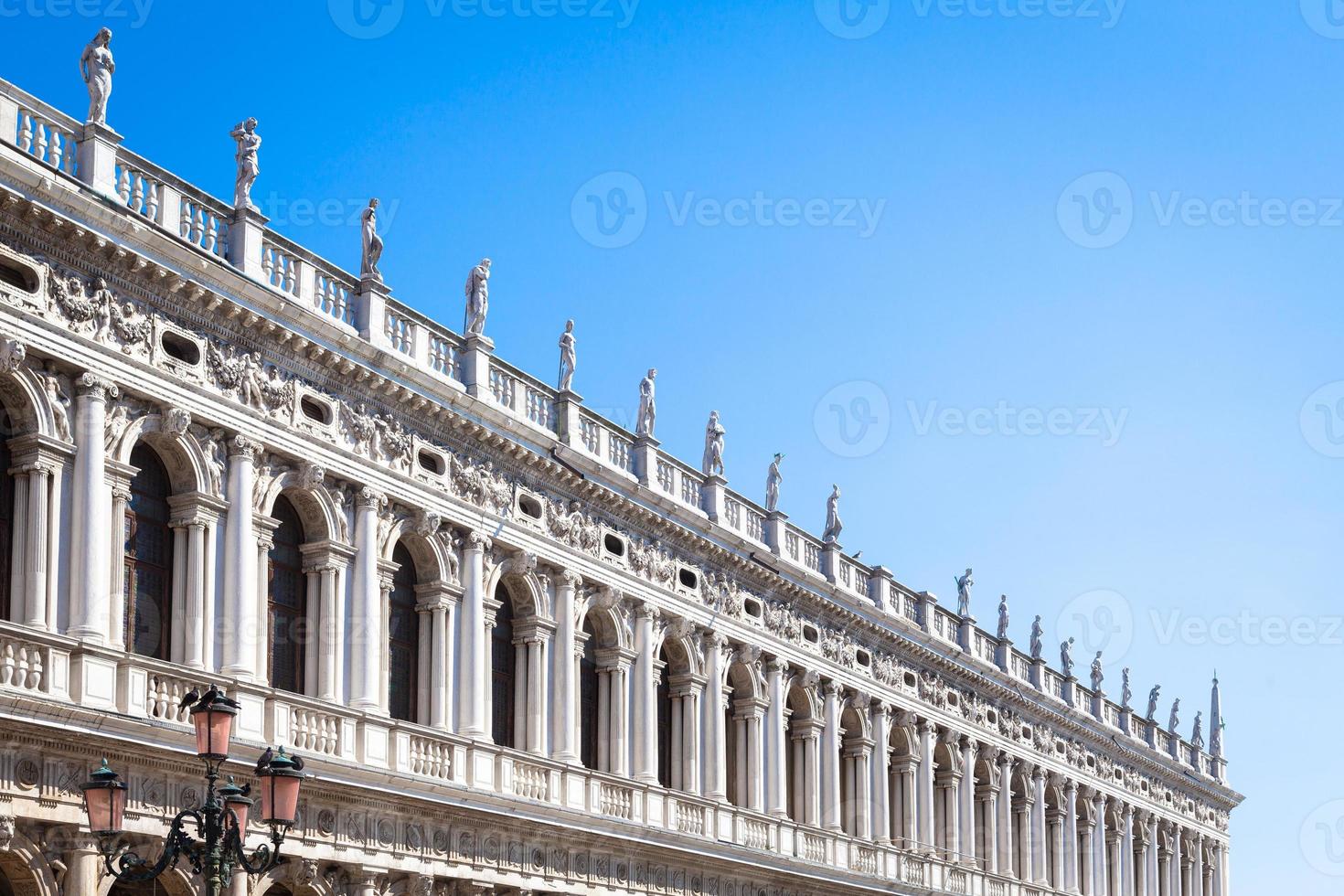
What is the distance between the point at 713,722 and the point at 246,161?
46.1 feet

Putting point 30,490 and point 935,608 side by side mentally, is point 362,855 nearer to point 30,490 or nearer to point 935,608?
point 30,490

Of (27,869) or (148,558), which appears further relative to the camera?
(148,558)

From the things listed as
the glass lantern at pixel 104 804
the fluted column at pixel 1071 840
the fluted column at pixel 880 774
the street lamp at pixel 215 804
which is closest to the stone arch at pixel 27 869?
the street lamp at pixel 215 804

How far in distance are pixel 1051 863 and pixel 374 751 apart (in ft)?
93.8

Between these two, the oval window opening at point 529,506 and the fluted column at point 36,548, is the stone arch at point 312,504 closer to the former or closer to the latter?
the fluted column at point 36,548

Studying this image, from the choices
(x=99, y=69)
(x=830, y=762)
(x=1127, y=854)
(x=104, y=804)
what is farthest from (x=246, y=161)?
(x=1127, y=854)

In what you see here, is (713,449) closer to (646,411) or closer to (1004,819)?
(646,411)

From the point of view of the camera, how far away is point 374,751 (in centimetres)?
2491

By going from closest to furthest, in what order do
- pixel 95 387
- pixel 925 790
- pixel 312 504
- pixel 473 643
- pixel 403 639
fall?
1. pixel 95 387
2. pixel 312 504
3. pixel 403 639
4. pixel 473 643
5. pixel 925 790

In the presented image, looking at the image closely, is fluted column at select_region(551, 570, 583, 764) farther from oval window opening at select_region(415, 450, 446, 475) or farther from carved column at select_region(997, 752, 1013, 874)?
carved column at select_region(997, 752, 1013, 874)

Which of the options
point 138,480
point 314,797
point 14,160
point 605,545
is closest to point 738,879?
point 605,545

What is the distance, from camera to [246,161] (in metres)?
24.4

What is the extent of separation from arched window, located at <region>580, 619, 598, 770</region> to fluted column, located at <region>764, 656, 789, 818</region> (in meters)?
5.14

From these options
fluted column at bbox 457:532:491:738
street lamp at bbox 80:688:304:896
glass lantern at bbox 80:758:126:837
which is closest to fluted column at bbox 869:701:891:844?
fluted column at bbox 457:532:491:738
